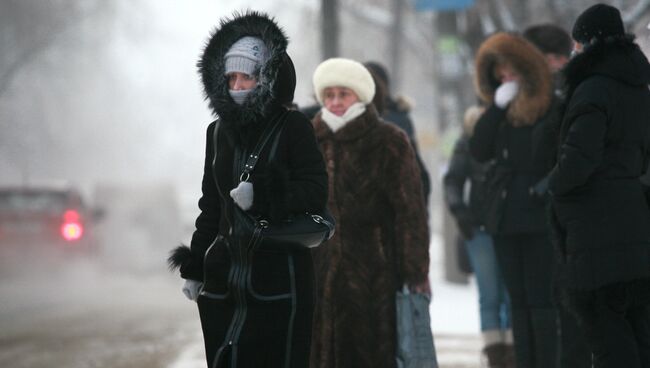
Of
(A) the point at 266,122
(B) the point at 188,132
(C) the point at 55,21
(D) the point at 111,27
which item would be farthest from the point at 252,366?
(B) the point at 188,132

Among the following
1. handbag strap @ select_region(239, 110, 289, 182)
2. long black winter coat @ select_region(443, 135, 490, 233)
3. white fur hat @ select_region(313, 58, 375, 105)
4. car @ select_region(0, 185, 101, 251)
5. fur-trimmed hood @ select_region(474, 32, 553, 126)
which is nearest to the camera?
handbag strap @ select_region(239, 110, 289, 182)

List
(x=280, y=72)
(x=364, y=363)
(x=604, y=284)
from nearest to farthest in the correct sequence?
(x=280, y=72), (x=604, y=284), (x=364, y=363)

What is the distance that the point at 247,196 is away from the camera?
4184mm

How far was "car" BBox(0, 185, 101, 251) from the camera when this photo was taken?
1562cm

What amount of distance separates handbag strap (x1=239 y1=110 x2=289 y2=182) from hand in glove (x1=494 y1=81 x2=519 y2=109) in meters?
2.49

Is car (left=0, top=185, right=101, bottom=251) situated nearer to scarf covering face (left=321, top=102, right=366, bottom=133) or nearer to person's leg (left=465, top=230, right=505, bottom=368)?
person's leg (left=465, top=230, right=505, bottom=368)

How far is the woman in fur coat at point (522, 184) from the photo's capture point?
630 cm

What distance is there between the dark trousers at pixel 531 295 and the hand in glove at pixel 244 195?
8.25 ft

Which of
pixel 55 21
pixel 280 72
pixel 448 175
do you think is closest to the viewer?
pixel 280 72

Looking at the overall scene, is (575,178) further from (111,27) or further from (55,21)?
(111,27)

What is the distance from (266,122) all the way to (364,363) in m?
1.75

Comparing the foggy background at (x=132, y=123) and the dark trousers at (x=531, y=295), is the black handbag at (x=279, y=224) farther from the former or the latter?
the dark trousers at (x=531, y=295)

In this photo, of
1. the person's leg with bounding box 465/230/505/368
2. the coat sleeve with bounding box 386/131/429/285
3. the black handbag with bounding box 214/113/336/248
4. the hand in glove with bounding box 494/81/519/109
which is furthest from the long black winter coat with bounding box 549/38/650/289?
the person's leg with bounding box 465/230/505/368

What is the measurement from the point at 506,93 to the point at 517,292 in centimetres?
110
